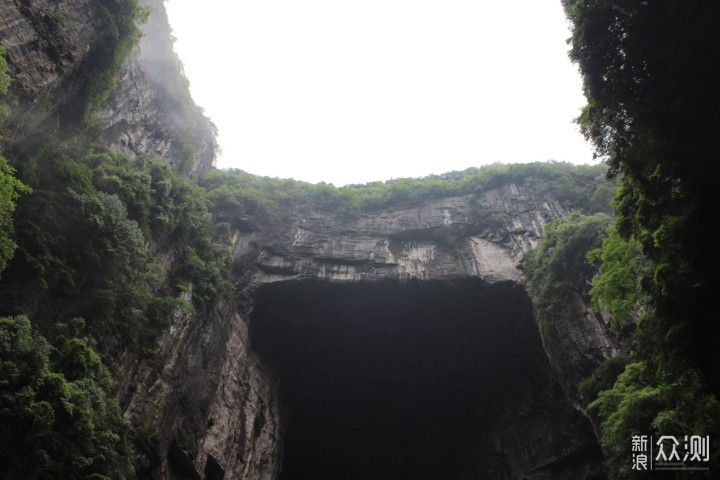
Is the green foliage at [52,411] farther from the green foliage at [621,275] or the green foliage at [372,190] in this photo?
the green foliage at [372,190]

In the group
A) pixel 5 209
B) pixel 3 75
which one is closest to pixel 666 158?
pixel 5 209

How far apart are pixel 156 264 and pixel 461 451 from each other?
57.4 feet

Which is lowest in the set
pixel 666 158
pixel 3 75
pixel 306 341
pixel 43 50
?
pixel 666 158

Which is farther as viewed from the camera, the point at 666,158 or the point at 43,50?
the point at 43,50

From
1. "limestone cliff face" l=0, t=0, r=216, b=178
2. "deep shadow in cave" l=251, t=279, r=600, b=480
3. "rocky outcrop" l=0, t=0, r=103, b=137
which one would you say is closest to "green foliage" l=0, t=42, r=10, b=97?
"rocky outcrop" l=0, t=0, r=103, b=137

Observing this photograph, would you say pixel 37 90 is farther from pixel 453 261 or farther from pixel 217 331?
pixel 453 261

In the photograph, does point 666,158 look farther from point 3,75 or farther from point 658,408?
point 3,75

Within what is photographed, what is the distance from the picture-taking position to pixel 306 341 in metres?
22.3

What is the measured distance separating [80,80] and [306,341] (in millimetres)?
15228

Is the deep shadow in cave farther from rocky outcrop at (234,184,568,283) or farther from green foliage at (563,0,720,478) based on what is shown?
green foliage at (563,0,720,478)

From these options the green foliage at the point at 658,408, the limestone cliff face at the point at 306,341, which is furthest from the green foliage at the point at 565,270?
the green foliage at the point at 658,408

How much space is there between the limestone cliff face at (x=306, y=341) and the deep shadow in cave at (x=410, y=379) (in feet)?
0.46

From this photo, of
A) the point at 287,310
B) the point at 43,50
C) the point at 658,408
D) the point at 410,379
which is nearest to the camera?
the point at 658,408

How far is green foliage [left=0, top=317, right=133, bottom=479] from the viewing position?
6871 millimetres
